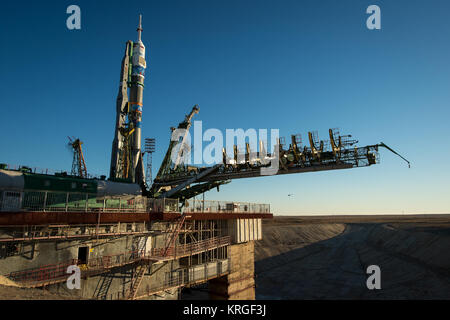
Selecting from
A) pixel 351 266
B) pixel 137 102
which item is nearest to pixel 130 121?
pixel 137 102

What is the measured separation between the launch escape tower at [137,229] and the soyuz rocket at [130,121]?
143 centimetres

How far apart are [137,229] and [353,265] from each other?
54943mm

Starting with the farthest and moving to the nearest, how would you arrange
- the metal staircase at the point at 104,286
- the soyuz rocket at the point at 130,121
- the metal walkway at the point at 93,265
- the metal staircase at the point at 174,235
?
1. the soyuz rocket at the point at 130,121
2. the metal staircase at the point at 174,235
3. the metal staircase at the point at 104,286
4. the metal walkway at the point at 93,265

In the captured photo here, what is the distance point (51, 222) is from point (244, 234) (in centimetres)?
2115

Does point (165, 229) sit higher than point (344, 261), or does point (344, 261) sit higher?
point (165, 229)

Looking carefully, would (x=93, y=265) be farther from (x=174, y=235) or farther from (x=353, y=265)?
(x=353, y=265)

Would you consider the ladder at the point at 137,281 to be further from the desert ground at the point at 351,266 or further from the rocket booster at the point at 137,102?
the rocket booster at the point at 137,102

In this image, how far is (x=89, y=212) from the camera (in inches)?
756

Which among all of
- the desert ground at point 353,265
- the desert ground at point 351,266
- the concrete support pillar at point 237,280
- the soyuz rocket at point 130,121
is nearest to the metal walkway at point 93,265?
the concrete support pillar at point 237,280

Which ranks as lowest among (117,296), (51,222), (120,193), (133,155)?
(117,296)

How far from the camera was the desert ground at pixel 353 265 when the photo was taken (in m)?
43.9
